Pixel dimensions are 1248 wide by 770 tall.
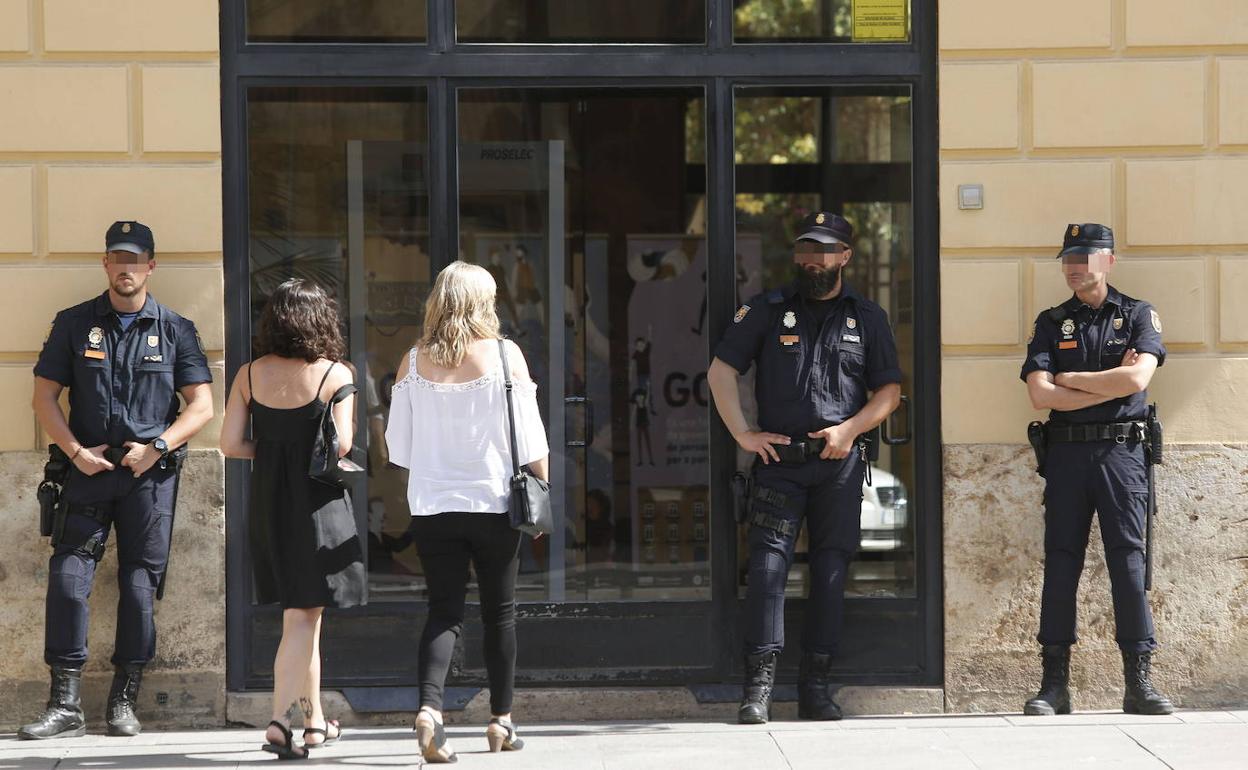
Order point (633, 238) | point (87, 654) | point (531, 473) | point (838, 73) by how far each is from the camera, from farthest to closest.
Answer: point (633, 238) < point (838, 73) < point (87, 654) < point (531, 473)

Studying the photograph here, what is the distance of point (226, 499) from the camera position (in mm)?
6902

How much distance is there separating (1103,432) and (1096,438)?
37mm

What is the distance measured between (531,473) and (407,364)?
62 centimetres

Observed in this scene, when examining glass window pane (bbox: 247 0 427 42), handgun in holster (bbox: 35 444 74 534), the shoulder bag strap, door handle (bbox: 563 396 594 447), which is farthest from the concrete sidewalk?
glass window pane (bbox: 247 0 427 42)

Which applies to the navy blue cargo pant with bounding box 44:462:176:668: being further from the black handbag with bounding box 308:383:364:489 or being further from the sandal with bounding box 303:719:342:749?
the black handbag with bounding box 308:383:364:489

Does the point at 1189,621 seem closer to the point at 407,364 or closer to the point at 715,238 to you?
the point at 715,238

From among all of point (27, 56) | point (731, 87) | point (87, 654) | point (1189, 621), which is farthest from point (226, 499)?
point (1189, 621)

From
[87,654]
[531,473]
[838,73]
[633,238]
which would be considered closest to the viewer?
[531,473]

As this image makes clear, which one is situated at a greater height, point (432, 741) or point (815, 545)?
point (815, 545)

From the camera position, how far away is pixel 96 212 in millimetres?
6816

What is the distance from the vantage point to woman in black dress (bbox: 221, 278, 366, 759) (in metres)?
5.96

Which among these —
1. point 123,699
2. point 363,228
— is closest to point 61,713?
point 123,699

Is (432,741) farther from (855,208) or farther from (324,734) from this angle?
(855,208)

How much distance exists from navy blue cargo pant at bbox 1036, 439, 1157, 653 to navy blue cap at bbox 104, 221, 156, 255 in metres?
3.84
